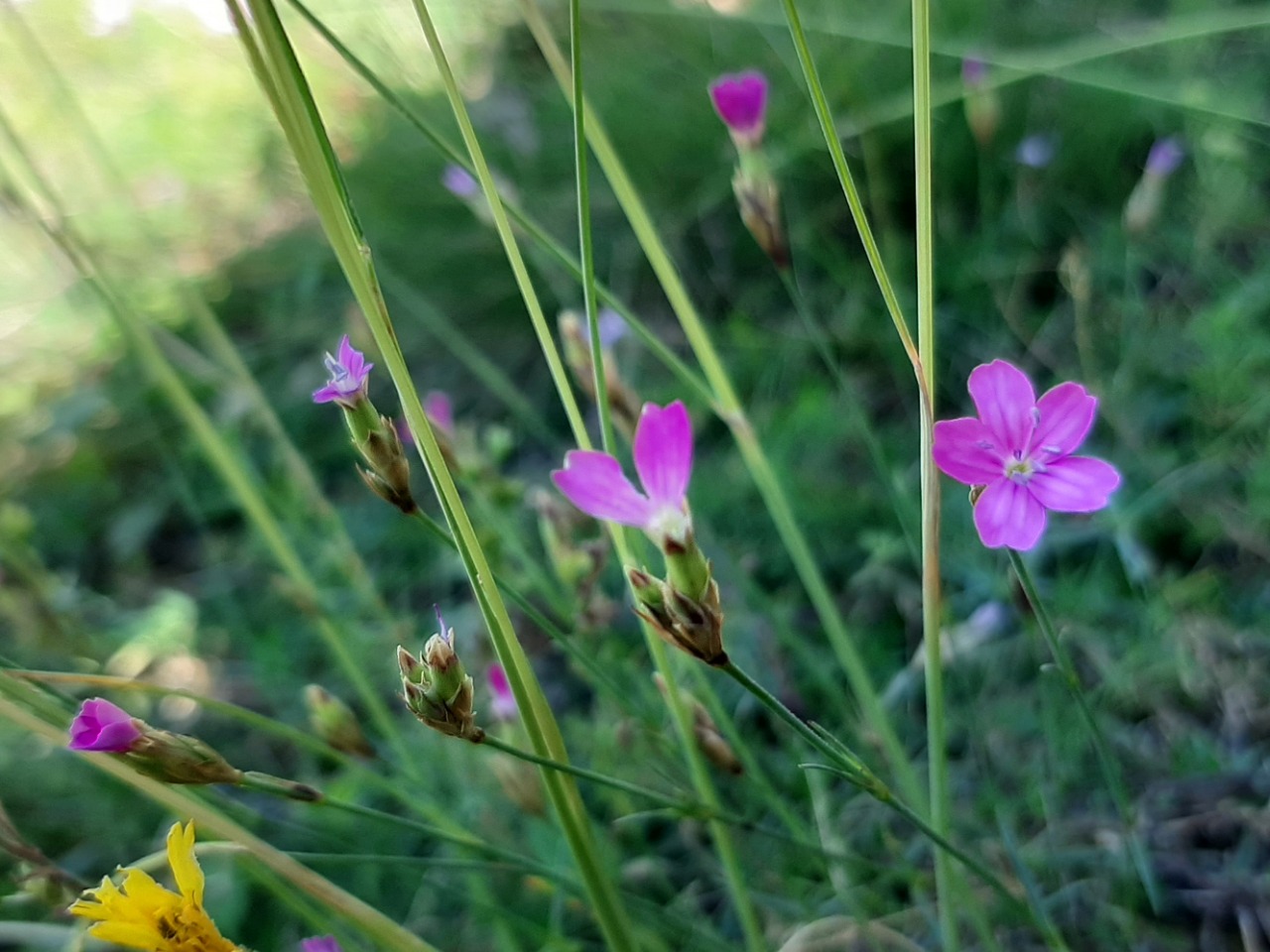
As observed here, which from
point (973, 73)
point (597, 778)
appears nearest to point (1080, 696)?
point (597, 778)

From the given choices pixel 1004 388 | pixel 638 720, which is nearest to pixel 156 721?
pixel 638 720

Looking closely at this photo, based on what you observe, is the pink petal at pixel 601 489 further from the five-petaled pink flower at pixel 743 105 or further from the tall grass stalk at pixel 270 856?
the five-petaled pink flower at pixel 743 105

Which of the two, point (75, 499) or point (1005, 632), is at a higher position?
point (75, 499)

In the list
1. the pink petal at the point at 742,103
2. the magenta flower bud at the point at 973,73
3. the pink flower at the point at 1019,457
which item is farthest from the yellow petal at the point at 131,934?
the magenta flower bud at the point at 973,73

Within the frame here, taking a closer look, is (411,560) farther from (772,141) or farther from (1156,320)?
(1156,320)

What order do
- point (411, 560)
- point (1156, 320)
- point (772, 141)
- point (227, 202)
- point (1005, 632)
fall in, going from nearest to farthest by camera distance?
point (1005, 632)
point (1156, 320)
point (411, 560)
point (772, 141)
point (227, 202)

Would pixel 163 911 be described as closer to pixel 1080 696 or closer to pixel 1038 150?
pixel 1080 696
